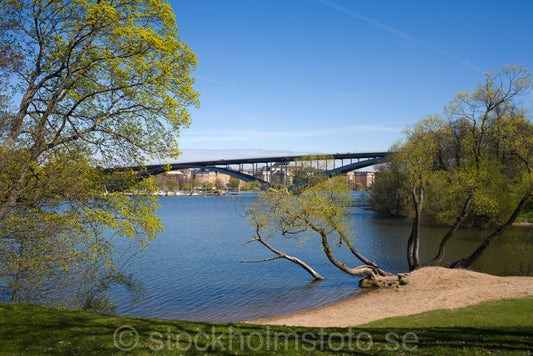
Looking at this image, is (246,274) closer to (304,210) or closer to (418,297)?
(304,210)

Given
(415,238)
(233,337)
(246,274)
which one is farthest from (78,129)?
(415,238)

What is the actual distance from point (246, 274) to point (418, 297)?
30.6 ft

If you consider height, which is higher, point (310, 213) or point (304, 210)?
point (304, 210)

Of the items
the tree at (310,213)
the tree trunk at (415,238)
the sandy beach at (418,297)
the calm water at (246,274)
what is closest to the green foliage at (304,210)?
the tree at (310,213)

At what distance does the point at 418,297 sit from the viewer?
1407 cm

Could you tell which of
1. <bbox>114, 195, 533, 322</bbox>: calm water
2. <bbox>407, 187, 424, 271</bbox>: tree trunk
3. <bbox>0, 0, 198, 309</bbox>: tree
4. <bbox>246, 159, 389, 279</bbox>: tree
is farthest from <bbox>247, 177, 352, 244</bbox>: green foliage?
<bbox>0, 0, 198, 309</bbox>: tree

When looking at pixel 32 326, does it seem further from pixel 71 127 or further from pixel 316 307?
pixel 316 307

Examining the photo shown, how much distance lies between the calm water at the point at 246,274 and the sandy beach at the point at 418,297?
4.20ft

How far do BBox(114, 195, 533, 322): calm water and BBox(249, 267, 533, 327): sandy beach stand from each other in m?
1.28

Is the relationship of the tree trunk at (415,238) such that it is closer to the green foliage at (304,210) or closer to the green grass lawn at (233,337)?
the green foliage at (304,210)

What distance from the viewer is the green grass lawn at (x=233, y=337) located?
6.45m

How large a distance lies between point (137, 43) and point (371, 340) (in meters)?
9.84

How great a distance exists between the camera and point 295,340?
7.25m

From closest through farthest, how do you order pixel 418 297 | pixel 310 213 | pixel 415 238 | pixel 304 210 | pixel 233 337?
1. pixel 233 337
2. pixel 418 297
3. pixel 310 213
4. pixel 304 210
5. pixel 415 238
